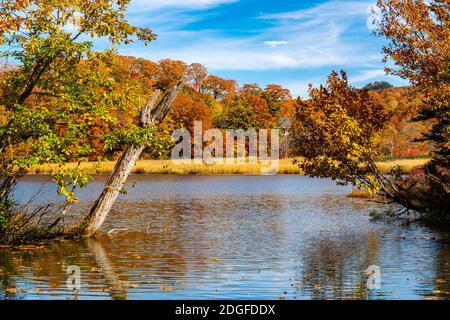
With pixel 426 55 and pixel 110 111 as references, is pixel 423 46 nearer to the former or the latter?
pixel 426 55

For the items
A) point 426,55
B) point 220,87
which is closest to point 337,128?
point 426,55

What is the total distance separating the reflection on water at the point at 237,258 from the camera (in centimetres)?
1299

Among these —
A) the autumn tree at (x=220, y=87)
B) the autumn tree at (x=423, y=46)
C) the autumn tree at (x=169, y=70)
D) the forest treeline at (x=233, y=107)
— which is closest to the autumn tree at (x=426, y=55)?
the autumn tree at (x=423, y=46)

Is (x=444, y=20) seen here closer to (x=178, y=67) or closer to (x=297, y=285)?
(x=297, y=285)

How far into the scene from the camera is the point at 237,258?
17.8m

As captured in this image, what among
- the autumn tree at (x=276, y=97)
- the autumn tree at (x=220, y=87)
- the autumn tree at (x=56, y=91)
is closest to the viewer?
the autumn tree at (x=56, y=91)

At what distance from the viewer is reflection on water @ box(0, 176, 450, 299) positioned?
13.0 metres

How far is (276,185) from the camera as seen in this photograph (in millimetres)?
54375
